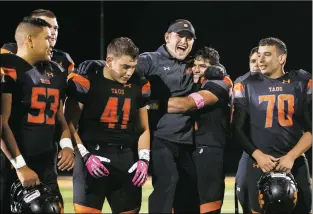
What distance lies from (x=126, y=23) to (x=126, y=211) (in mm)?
12618

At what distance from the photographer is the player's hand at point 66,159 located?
14.4 feet

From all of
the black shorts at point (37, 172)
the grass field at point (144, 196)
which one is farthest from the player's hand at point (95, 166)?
the grass field at point (144, 196)

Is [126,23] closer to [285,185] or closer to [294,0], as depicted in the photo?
[294,0]

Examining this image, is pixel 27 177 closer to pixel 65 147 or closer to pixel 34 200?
pixel 34 200

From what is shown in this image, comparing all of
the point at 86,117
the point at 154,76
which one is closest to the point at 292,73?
the point at 154,76

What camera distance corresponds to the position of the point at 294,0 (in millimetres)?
15648

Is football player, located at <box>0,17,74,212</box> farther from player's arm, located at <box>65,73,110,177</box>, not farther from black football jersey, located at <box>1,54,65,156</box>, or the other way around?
player's arm, located at <box>65,73,110,177</box>

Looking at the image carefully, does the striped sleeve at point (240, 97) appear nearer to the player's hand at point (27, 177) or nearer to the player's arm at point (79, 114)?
the player's arm at point (79, 114)

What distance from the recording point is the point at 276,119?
498cm

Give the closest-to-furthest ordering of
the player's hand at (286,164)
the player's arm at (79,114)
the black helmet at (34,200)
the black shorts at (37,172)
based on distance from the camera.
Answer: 1. the black helmet at (34,200)
2. the black shorts at (37,172)
3. the player's arm at (79,114)
4. the player's hand at (286,164)

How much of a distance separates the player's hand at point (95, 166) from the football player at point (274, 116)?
1145mm

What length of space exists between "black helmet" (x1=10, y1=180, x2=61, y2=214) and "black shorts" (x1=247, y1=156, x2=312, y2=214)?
1662 millimetres

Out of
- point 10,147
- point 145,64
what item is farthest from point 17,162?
point 145,64

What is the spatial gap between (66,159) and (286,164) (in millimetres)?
1657
